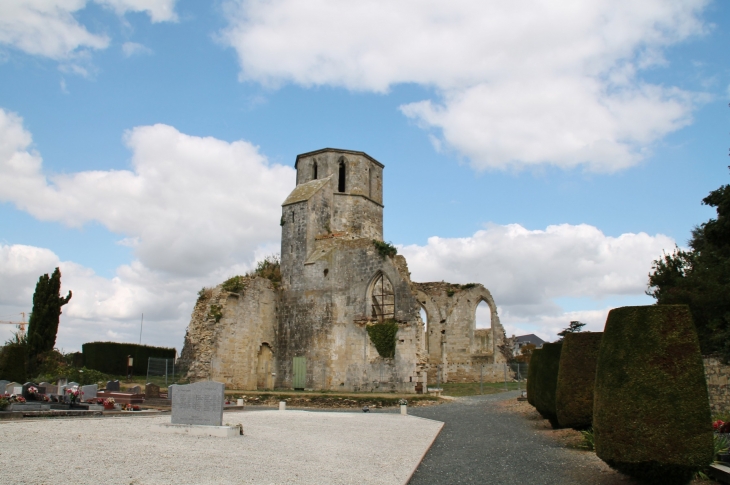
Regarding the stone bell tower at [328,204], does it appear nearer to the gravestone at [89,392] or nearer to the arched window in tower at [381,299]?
the arched window in tower at [381,299]

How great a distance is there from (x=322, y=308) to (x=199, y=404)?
52.7 ft

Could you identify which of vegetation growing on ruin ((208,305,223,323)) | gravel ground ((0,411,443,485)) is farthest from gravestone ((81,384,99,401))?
vegetation growing on ruin ((208,305,223,323))

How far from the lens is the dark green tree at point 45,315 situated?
2814cm

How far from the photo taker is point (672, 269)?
29562mm

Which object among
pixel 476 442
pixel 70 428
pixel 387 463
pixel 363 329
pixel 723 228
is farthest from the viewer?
pixel 363 329

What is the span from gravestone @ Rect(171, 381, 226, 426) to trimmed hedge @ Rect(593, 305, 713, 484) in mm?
6873

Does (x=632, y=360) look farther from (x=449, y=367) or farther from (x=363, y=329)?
(x=449, y=367)

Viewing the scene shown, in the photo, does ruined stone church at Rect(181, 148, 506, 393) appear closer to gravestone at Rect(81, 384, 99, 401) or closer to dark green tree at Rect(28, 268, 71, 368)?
dark green tree at Rect(28, 268, 71, 368)

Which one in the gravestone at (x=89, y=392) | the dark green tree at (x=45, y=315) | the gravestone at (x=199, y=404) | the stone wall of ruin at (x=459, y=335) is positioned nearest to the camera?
the gravestone at (x=199, y=404)

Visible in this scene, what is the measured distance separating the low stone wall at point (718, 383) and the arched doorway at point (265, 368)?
62.2 feet

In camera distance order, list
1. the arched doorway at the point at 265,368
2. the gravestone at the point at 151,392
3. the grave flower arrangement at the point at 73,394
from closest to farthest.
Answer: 1. the grave flower arrangement at the point at 73,394
2. the gravestone at the point at 151,392
3. the arched doorway at the point at 265,368

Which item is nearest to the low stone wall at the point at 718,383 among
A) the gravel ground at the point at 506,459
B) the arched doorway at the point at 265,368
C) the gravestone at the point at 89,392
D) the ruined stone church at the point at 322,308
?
the gravel ground at the point at 506,459

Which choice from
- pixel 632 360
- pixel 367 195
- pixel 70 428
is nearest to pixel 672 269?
pixel 367 195

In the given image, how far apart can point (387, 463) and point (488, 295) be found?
2854 centimetres
